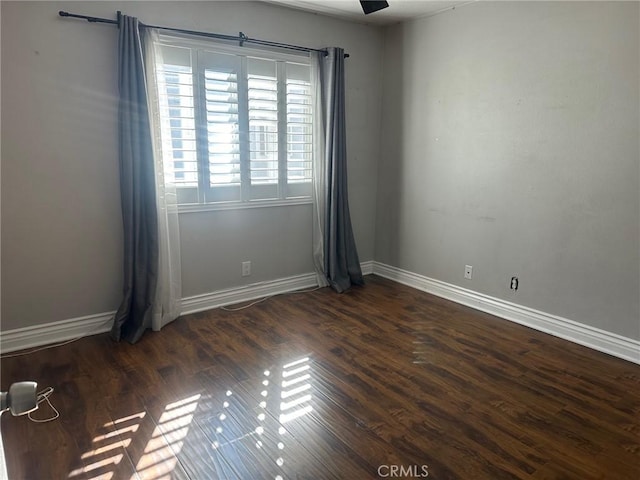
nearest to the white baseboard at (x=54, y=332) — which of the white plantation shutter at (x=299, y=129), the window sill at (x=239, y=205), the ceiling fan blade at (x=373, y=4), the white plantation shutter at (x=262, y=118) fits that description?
the window sill at (x=239, y=205)

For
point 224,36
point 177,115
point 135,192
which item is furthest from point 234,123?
point 135,192

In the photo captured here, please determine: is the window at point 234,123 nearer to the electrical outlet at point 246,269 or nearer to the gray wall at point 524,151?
the electrical outlet at point 246,269

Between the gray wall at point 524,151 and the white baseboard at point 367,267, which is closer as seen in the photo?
the gray wall at point 524,151

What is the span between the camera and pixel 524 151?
3150 mm

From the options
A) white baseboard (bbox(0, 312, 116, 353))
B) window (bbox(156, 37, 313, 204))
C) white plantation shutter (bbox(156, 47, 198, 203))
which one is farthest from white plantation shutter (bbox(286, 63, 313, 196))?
white baseboard (bbox(0, 312, 116, 353))

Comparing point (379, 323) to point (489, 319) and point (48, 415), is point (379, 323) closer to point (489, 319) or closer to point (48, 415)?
point (489, 319)

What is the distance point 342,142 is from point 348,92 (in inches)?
20.4

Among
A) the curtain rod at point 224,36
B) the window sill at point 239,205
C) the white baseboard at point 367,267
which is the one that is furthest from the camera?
the white baseboard at point 367,267

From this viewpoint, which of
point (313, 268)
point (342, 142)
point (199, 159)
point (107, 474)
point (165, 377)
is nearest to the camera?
point (107, 474)

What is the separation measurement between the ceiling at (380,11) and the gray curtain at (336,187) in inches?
12.3

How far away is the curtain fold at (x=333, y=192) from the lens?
3758mm

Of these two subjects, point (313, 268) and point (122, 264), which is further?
point (313, 268)

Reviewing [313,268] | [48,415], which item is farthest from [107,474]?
[313,268]

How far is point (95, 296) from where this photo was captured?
9.94 feet
